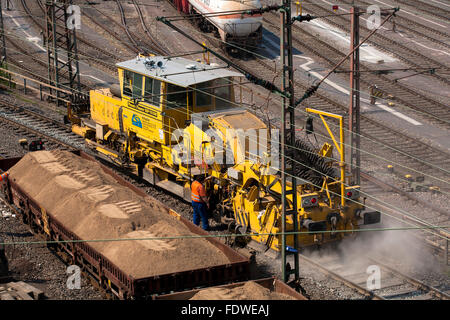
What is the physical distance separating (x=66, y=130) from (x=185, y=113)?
8524 mm

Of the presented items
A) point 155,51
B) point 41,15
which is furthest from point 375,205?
point 41,15

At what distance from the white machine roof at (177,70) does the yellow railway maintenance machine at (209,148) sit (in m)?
0.02

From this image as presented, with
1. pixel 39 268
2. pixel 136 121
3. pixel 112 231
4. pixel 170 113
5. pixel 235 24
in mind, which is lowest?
pixel 39 268

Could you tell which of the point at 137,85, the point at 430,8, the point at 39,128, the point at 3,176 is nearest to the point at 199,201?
the point at 137,85

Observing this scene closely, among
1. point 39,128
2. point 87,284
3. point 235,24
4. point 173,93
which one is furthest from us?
point 235,24

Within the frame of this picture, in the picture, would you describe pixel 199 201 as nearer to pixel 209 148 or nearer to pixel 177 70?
pixel 209 148

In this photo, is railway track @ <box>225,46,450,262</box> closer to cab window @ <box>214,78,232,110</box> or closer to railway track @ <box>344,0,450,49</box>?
cab window @ <box>214,78,232,110</box>

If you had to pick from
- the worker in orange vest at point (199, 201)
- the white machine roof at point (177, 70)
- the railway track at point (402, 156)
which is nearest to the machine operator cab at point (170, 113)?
the white machine roof at point (177, 70)

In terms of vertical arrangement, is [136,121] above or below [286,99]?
below

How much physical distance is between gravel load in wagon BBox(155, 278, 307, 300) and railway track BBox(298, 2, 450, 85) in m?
20.0

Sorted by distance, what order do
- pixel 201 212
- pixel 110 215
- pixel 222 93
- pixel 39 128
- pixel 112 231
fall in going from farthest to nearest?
pixel 39 128, pixel 222 93, pixel 201 212, pixel 110 215, pixel 112 231

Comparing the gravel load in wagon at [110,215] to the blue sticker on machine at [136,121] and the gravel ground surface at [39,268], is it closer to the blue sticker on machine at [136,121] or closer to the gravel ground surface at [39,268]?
the gravel ground surface at [39,268]

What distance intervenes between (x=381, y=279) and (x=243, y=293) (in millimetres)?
4064

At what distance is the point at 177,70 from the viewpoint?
1762cm
